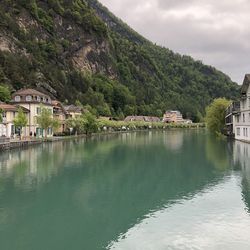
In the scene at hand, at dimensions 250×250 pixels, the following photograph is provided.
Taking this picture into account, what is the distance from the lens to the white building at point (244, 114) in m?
62.0

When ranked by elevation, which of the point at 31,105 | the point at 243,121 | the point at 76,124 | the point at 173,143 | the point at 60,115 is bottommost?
the point at 173,143

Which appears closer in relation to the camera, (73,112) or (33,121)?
(33,121)

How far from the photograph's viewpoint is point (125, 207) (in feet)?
72.2

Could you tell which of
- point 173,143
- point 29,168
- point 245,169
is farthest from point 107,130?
point 245,169

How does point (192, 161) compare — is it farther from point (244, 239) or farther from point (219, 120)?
point (219, 120)

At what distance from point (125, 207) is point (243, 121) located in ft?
155

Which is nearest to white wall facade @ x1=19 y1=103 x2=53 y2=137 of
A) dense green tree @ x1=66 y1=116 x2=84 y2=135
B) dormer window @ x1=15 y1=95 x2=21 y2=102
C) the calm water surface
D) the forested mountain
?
dormer window @ x1=15 y1=95 x2=21 y2=102

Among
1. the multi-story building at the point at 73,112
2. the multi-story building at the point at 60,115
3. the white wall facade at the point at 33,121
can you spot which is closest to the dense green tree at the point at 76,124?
the multi-story building at the point at 60,115

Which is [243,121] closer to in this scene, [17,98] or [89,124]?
[89,124]

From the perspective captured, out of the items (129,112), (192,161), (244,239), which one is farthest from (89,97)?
(244,239)

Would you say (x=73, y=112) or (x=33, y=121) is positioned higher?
(x=73, y=112)

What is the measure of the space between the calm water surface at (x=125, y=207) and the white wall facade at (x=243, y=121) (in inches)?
988

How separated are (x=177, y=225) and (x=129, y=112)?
7027 inches

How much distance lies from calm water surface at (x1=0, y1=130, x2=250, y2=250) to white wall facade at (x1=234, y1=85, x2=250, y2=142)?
2510cm
